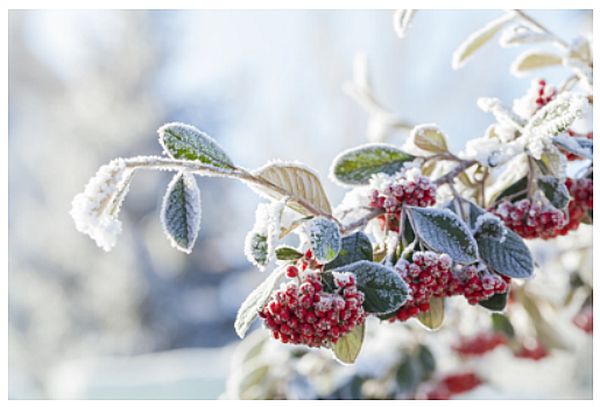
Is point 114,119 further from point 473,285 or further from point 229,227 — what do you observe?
point 473,285

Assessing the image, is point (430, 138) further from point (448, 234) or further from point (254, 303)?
point (254, 303)

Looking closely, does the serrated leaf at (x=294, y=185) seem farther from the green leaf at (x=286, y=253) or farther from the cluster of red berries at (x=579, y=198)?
the cluster of red berries at (x=579, y=198)

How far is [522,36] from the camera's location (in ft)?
2.92

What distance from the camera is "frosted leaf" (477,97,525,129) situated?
0.73m

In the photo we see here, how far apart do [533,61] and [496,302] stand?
44 centimetres

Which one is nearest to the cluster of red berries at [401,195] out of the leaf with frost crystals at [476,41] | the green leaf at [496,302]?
the green leaf at [496,302]

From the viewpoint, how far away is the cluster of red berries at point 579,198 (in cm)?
78

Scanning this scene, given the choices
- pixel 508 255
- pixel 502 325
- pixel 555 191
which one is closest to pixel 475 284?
pixel 508 255

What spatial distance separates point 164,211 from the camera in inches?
24.0

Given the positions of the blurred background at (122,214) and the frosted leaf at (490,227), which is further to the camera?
the blurred background at (122,214)

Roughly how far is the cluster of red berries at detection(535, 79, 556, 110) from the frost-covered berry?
0.26 m

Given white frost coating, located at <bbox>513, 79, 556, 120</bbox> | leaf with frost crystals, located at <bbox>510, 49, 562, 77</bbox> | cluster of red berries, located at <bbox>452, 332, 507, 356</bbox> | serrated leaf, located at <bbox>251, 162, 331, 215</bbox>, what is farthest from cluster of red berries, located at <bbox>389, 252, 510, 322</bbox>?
cluster of red berries, located at <bbox>452, 332, 507, 356</bbox>

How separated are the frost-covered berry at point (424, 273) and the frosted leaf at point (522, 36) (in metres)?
0.40
